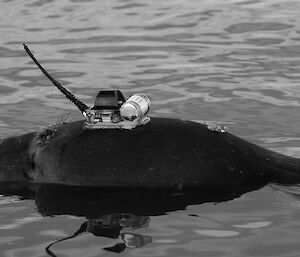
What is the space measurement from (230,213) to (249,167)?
663 mm

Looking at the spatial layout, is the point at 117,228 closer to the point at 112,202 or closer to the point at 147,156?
the point at 112,202

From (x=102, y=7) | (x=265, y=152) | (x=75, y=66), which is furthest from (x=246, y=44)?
(x=265, y=152)

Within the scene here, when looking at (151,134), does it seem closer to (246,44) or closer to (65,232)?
(65,232)

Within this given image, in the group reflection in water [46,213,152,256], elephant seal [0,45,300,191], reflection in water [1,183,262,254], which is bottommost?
reflection in water [46,213,152,256]

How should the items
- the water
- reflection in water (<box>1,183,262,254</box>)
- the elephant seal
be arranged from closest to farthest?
the water < reflection in water (<box>1,183,262,254</box>) < the elephant seal

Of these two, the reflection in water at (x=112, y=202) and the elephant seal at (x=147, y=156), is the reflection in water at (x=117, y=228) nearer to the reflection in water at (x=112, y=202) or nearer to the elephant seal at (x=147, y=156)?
the reflection in water at (x=112, y=202)

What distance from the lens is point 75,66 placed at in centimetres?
1631

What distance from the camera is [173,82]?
14.8m

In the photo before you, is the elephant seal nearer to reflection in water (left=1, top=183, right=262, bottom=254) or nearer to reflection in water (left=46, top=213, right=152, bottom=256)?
reflection in water (left=1, top=183, right=262, bottom=254)

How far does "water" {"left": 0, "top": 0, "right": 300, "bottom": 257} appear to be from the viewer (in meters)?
7.98

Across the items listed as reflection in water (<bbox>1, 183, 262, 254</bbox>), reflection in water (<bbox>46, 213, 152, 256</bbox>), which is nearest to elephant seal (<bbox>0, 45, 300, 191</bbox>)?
reflection in water (<bbox>1, 183, 262, 254</bbox>)

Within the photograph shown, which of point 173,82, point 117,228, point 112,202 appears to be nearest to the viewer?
point 117,228

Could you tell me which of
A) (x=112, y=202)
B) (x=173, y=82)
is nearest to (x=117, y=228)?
(x=112, y=202)

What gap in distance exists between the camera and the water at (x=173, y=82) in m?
7.98
